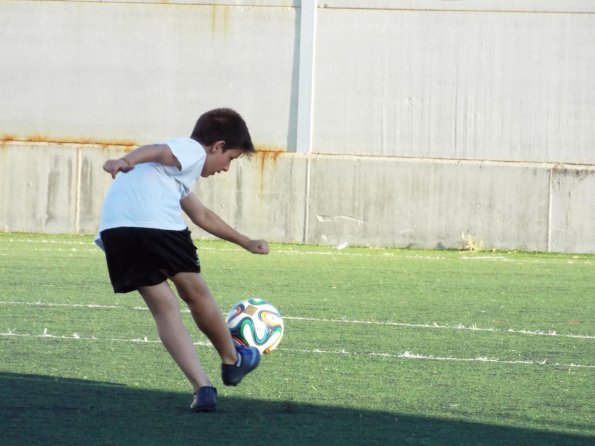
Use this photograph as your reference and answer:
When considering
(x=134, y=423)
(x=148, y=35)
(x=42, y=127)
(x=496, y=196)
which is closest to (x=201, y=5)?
(x=148, y=35)

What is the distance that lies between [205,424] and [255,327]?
156 cm

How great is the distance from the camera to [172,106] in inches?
738

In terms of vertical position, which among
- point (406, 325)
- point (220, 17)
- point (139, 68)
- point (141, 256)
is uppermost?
point (220, 17)

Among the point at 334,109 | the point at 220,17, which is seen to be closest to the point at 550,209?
the point at 334,109

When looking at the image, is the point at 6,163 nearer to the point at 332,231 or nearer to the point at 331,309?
the point at 332,231

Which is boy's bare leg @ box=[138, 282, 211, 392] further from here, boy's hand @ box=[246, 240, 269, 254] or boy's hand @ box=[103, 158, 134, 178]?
boy's hand @ box=[103, 158, 134, 178]

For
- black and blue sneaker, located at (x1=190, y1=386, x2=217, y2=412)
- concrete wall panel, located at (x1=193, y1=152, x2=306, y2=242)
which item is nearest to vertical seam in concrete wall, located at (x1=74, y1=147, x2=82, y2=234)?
concrete wall panel, located at (x1=193, y1=152, x2=306, y2=242)

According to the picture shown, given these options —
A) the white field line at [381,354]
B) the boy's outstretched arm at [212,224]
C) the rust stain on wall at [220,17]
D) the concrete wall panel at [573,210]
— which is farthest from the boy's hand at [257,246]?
the rust stain on wall at [220,17]

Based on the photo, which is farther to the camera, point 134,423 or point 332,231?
point 332,231

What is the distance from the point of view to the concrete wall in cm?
1781

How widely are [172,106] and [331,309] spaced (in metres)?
9.05

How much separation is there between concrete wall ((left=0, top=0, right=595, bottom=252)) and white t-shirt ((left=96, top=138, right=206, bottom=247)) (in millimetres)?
11934

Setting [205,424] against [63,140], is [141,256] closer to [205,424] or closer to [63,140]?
[205,424]

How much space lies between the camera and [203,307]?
611 centimetres
